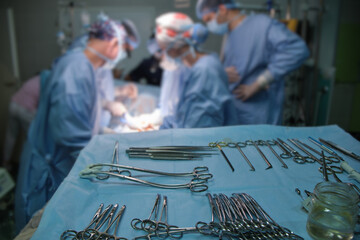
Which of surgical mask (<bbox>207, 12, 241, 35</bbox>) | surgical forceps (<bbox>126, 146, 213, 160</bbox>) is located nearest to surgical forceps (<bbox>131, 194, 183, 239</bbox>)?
surgical forceps (<bbox>126, 146, 213, 160</bbox>)

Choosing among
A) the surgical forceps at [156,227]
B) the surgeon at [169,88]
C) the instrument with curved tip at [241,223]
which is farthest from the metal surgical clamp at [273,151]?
the surgeon at [169,88]

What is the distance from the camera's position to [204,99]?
2.09 meters

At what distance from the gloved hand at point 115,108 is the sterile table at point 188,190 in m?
1.19

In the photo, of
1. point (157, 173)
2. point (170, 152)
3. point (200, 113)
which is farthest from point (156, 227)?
point (200, 113)

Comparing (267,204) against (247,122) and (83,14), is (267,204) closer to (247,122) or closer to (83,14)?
(247,122)

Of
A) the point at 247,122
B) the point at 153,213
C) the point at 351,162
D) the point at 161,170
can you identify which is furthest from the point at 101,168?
the point at 247,122

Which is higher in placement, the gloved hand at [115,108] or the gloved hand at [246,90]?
the gloved hand at [246,90]

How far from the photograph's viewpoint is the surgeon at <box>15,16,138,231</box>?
2.02m

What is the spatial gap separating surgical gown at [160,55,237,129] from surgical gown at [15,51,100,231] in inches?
23.7

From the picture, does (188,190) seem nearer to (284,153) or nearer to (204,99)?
(284,153)

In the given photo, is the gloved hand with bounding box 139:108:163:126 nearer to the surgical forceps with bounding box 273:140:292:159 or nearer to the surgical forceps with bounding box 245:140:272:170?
the surgical forceps with bounding box 245:140:272:170

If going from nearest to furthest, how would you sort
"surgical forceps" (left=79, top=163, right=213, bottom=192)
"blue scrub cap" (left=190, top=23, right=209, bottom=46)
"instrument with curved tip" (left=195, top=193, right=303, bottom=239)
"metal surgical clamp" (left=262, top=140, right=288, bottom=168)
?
"instrument with curved tip" (left=195, top=193, right=303, bottom=239) < "surgical forceps" (left=79, top=163, right=213, bottom=192) < "metal surgical clamp" (left=262, top=140, right=288, bottom=168) < "blue scrub cap" (left=190, top=23, right=209, bottom=46)

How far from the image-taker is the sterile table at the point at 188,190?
0.92 m

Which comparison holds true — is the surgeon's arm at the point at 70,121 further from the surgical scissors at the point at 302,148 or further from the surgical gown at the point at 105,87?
the surgical scissors at the point at 302,148
